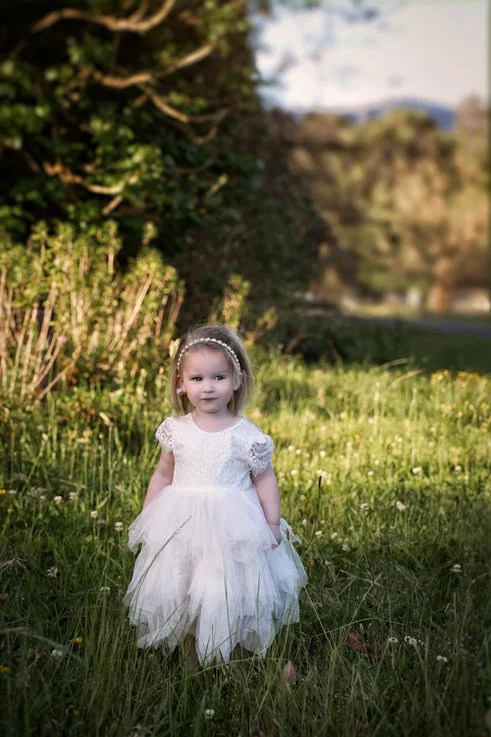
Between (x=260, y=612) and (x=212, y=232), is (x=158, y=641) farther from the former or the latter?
(x=212, y=232)

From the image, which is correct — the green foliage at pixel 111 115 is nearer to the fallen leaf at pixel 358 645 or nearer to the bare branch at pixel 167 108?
the bare branch at pixel 167 108

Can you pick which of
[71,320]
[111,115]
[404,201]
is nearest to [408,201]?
[404,201]

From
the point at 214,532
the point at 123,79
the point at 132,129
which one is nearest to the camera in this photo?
the point at 214,532

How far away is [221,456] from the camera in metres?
2.93

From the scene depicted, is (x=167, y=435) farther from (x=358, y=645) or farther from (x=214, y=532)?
(x=358, y=645)

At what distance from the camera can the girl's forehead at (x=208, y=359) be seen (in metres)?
2.98

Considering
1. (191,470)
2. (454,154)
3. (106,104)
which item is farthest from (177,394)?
(454,154)

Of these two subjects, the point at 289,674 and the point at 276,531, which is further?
the point at 276,531

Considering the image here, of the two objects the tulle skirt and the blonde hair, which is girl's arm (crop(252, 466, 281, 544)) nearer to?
the tulle skirt

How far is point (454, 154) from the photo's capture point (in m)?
39.3

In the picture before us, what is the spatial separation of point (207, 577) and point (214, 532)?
15 cm

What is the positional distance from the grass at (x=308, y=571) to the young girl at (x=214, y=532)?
4.3 inches

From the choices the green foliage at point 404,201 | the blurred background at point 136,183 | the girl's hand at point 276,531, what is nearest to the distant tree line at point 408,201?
the green foliage at point 404,201

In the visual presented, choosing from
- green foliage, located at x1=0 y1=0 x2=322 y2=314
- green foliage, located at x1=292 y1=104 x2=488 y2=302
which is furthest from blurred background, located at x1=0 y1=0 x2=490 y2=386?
green foliage, located at x1=292 y1=104 x2=488 y2=302
